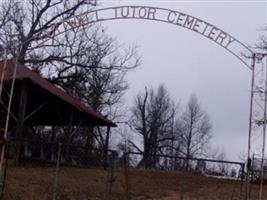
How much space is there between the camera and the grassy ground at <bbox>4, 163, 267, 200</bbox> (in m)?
17.6

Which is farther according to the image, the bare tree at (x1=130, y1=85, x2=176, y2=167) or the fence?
the bare tree at (x1=130, y1=85, x2=176, y2=167)

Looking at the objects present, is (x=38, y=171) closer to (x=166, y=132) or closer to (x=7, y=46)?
(x=7, y=46)

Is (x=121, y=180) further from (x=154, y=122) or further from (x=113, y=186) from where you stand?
(x=154, y=122)

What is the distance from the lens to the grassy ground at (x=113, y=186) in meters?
17.6

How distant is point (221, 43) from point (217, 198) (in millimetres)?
5892

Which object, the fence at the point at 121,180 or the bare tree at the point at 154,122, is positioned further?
the bare tree at the point at 154,122

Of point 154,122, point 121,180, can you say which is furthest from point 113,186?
point 154,122

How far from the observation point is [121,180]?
22250 millimetres

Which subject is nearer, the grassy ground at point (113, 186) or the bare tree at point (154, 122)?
the grassy ground at point (113, 186)

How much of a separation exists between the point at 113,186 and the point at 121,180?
72.5 inches

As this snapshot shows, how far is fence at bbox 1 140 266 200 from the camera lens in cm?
1750

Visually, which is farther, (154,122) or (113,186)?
(154,122)

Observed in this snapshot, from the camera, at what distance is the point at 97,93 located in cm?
Result: 4256

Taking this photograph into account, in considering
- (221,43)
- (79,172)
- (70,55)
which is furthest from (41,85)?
(70,55)
